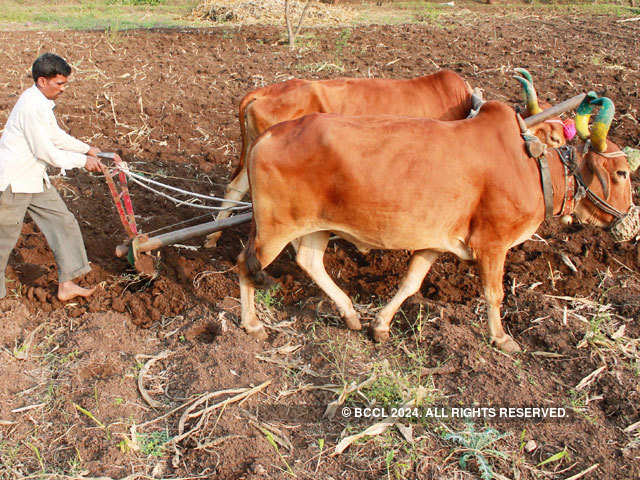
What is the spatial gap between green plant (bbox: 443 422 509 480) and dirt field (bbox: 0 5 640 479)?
18 mm

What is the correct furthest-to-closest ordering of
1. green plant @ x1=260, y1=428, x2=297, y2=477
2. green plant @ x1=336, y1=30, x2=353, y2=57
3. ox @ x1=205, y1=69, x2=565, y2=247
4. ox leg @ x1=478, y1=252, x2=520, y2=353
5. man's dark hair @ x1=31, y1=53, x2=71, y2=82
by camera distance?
green plant @ x1=336, y1=30, x2=353, y2=57
ox @ x1=205, y1=69, x2=565, y2=247
ox leg @ x1=478, y1=252, x2=520, y2=353
man's dark hair @ x1=31, y1=53, x2=71, y2=82
green plant @ x1=260, y1=428, x2=297, y2=477

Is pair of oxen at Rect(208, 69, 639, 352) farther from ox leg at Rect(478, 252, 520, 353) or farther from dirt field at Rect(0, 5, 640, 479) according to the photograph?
dirt field at Rect(0, 5, 640, 479)

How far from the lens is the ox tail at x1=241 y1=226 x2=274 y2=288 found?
4.00 m

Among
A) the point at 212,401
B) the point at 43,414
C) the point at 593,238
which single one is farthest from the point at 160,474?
the point at 593,238

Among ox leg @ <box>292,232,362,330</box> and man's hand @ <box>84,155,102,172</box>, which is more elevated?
man's hand @ <box>84,155,102,172</box>

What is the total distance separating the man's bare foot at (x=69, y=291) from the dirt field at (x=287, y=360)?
0.09m

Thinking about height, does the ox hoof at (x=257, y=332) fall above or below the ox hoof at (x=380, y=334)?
above

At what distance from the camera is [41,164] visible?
4.12 m

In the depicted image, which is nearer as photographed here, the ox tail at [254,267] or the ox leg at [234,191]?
the ox tail at [254,267]

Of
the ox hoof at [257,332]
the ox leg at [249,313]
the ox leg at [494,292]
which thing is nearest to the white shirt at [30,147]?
the ox leg at [249,313]

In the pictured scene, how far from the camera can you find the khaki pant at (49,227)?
4.13 meters

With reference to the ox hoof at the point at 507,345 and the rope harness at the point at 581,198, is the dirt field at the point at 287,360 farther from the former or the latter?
the rope harness at the point at 581,198

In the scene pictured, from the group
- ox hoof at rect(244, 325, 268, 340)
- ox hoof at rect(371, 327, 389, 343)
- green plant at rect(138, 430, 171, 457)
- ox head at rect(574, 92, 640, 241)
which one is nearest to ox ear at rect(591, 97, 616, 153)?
ox head at rect(574, 92, 640, 241)

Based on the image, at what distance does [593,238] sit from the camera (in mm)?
5395
